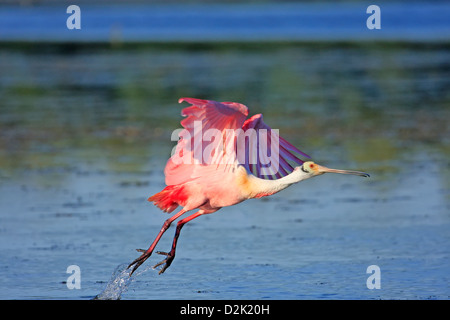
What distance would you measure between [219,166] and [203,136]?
38 cm

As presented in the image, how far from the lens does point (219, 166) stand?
27.3 ft

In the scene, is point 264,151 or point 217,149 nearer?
point 217,149

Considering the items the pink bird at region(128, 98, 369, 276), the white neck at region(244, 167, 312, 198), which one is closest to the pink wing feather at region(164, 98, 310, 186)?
the pink bird at region(128, 98, 369, 276)

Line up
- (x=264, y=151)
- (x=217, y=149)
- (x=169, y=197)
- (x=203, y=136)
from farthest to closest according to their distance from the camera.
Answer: (x=264, y=151) → (x=169, y=197) → (x=217, y=149) → (x=203, y=136)

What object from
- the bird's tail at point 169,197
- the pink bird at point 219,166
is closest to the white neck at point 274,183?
the pink bird at point 219,166

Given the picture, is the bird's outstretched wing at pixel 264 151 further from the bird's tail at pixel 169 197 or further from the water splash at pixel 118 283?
the water splash at pixel 118 283

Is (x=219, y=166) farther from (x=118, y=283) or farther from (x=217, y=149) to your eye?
(x=118, y=283)

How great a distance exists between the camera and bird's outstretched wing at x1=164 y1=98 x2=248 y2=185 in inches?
308

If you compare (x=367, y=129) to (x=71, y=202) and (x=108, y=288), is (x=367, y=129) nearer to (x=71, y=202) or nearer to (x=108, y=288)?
(x=71, y=202)

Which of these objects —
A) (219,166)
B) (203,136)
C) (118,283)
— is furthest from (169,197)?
(118,283)

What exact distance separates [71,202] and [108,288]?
2883 millimetres

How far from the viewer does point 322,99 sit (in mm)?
18922

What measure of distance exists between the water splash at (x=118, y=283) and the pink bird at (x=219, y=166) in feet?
0.29

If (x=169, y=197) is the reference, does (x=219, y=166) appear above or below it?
above
